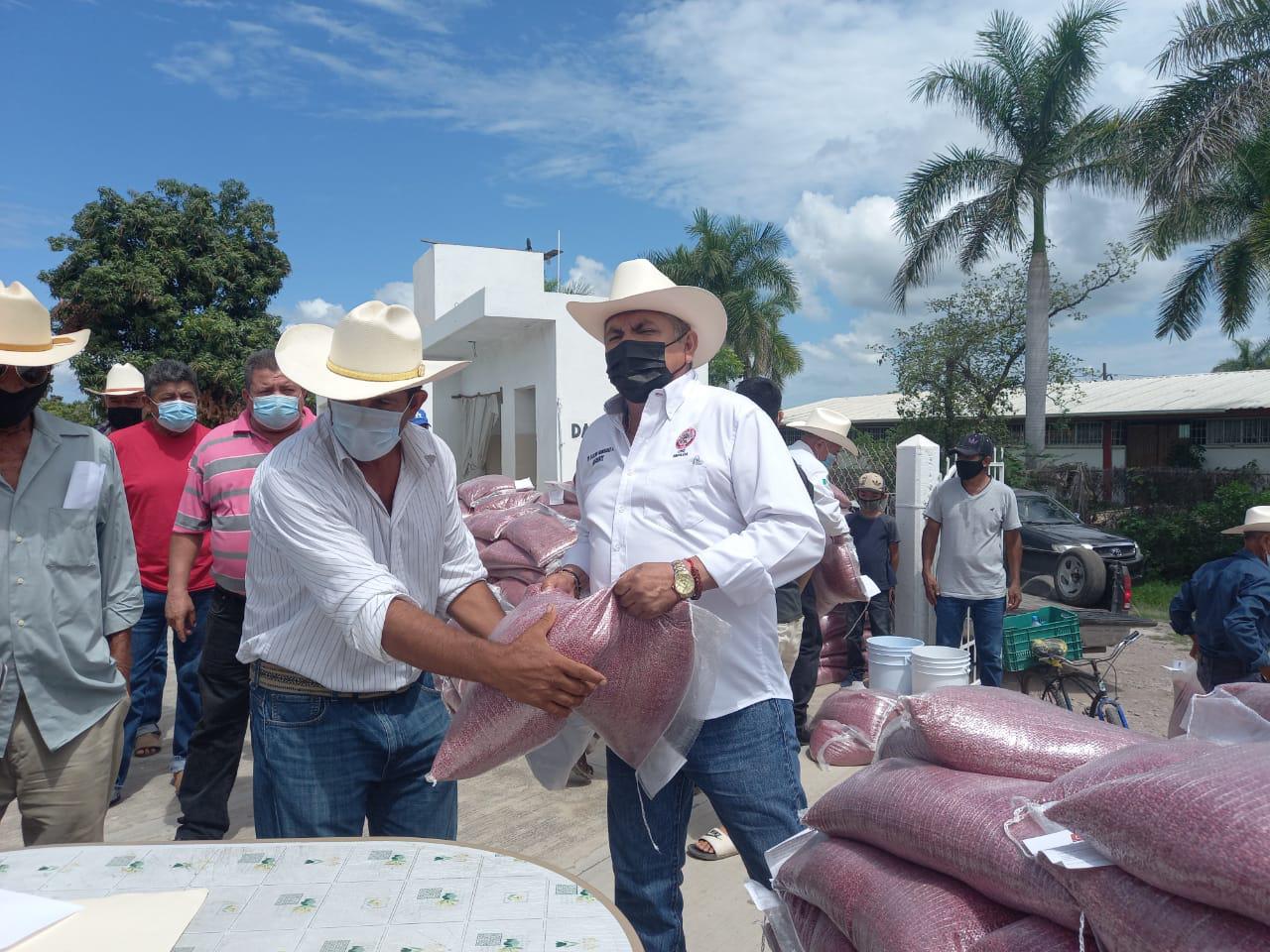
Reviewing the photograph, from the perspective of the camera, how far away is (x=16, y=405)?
2.29 meters

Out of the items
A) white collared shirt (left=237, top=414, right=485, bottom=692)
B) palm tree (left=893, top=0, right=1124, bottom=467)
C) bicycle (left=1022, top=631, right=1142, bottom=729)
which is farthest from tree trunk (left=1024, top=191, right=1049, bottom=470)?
white collared shirt (left=237, top=414, right=485, bottom=692)

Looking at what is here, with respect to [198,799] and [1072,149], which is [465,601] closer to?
[198,799]

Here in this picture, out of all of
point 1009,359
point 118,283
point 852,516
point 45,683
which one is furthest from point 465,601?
point 118,283

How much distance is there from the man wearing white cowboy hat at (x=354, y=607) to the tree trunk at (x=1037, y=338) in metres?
16.5

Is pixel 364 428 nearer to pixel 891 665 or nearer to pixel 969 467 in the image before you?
pixel 891 665

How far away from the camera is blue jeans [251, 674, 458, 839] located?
2.06 metres

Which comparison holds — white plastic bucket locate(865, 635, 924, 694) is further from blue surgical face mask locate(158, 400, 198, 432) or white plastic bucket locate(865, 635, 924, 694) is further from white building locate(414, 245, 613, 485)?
white building locate(414, 245, 613, 485)

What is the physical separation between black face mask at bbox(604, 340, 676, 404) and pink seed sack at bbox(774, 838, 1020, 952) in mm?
A: 1200

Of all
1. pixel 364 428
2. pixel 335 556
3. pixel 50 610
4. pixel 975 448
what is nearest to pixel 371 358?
pixel 364 428

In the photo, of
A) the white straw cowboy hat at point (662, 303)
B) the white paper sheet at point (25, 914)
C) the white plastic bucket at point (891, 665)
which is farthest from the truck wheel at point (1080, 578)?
the white paper sheet at point (25, 914)

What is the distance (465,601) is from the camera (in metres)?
2.32

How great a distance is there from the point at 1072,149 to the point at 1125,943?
17701mm

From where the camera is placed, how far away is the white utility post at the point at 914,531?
670 centimetres

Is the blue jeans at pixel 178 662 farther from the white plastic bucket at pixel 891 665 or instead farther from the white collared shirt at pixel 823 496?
the white plastic bucket at pixel 891 665
